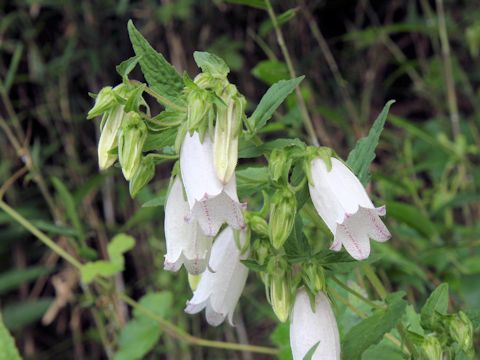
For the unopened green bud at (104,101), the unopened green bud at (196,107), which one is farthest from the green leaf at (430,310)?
the unopened green bud at (104,101)

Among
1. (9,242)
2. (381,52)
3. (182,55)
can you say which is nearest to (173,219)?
(182,55)

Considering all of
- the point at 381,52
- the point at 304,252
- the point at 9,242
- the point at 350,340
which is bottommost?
the point at 9,242

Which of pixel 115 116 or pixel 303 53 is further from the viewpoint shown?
pixel 303 53

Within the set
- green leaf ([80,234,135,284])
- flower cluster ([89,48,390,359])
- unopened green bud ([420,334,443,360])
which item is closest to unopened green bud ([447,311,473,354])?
unopened green bud ([420,334,443,360])

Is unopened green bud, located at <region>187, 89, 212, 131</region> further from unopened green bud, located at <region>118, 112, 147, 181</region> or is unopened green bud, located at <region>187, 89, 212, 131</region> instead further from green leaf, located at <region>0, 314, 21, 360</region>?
green leaf, located at <region>0, 314, 21, 360</region>

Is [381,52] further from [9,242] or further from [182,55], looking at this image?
[9,242]

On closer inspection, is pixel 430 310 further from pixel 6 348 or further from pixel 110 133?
pixel 6 348

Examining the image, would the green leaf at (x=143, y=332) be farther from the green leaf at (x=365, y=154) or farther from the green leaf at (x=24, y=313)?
the green leaf at (x=24, y=313)
